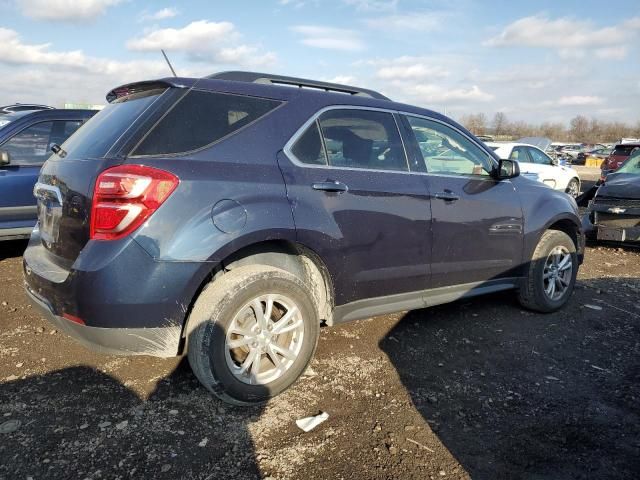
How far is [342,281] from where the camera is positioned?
3238mm

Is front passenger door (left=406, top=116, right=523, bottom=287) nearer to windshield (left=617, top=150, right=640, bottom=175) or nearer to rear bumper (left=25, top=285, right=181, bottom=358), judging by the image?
rear bumper (left=25, top=285, right=181, bottom=358)

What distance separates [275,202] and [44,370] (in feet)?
6.24

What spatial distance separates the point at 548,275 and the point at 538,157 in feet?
33.8

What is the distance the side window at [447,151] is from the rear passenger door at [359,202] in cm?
24

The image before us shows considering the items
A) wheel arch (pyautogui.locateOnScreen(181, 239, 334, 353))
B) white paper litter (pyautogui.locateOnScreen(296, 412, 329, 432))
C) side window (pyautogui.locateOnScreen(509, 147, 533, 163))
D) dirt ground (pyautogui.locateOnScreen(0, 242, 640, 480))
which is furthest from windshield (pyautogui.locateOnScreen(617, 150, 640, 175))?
white paper litter (pyautogui.locateOnScreen(296, 412, 329, 432))

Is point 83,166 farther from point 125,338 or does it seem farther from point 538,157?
point 538,157

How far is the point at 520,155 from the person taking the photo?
13062 mm

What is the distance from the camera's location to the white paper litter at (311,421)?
2.76 meters

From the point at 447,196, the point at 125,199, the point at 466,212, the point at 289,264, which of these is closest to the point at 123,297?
the point at 125,199

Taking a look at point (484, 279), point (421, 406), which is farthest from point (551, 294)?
point (421, 406)

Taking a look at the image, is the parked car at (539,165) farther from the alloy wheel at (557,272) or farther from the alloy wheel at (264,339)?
the alloy wheel at (264,339)

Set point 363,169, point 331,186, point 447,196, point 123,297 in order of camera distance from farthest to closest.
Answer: point 447,196 → point 363,169 → point 331,186 → point 123,297

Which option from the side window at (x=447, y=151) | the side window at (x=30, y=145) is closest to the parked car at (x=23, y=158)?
the side window at (x=30, y=145)

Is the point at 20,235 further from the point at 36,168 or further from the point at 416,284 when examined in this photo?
the point at 416,284
